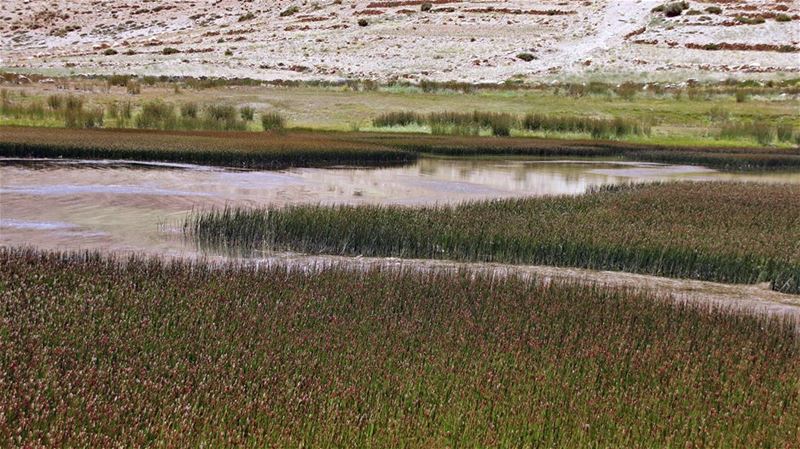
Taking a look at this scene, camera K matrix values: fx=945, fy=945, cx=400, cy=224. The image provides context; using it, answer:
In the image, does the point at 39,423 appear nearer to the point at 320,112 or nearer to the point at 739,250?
the point at 739,250

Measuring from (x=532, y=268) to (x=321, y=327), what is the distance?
5.57 metres

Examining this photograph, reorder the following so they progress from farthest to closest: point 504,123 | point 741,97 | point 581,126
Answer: point 741,97, point 581,126, point 504,123

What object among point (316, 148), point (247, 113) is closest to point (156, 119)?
point (247, 113)

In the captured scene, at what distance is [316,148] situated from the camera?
26.9 meters

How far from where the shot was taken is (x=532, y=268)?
12672 millimetres

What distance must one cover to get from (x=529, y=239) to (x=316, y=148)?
14285 millimetres

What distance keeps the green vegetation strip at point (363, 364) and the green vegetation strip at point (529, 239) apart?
3.36 meters

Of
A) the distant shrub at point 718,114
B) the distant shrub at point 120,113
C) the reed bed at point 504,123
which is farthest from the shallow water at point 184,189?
the distant shrub at point 718,114

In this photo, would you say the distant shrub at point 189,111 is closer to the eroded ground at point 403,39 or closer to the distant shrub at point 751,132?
the eroded ground at point 403,39

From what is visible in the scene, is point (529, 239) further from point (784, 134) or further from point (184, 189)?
point (784, 134)

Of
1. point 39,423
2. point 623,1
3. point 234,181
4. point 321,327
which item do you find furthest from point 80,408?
point 623,1

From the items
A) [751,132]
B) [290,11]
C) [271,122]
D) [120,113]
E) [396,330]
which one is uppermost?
[396,330]

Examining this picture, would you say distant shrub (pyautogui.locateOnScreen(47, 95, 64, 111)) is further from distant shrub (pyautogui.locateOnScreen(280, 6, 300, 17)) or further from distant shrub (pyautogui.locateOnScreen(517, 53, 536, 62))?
distant shrub (pyautogui.locateOnScreen(280, 6, 300, 17))

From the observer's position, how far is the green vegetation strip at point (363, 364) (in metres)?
5.39
